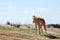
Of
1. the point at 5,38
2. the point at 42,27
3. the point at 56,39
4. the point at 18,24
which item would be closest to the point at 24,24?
the point at 18,24

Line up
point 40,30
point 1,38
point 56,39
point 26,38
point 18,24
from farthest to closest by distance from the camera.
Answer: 1. point 18,24
2. point 40,30
3. point 56,39
4. point 26,38
5. point 1,38

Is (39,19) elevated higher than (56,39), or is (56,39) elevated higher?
(39,19)

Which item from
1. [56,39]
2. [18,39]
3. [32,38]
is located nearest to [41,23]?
[56,39]

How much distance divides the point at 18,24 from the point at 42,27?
535 centimetres

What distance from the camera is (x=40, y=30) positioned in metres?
28.3

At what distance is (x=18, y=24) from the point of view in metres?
32.7

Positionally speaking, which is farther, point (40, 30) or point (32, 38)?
point (40, 30)

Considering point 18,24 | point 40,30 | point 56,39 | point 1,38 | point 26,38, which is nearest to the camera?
point 1,38

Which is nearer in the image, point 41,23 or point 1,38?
point 1,38

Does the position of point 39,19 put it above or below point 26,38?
above

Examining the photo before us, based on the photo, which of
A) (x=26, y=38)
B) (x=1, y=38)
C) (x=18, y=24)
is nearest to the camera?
(x=1, y=38)

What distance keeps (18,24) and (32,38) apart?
39.6 ft

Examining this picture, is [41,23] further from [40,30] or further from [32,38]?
[32,38]

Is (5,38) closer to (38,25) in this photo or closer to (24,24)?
(38,25)
